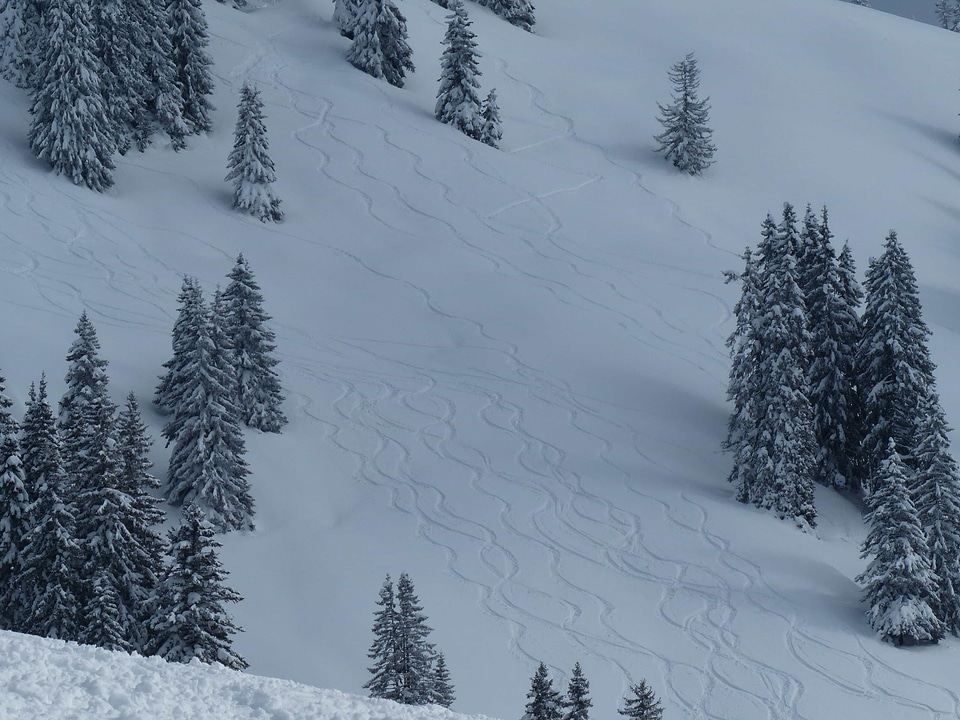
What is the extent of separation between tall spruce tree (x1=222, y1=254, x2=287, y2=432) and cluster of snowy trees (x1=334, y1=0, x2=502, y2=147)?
25337mm

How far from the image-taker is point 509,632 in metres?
31.0

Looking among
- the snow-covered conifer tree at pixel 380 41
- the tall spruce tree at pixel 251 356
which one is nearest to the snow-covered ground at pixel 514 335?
the tall spruce tree at pixel 251 356

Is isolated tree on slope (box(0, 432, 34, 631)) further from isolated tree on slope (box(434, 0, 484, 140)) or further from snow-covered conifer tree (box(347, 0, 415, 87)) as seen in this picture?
snow-covered conifer tree (box(347, 0, 415, 87))

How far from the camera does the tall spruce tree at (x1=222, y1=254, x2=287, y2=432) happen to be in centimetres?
3838

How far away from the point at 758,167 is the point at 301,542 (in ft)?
131

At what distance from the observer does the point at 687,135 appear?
6309 centimetres

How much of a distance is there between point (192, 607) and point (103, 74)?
36.9m

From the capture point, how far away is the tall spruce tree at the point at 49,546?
2484 cm

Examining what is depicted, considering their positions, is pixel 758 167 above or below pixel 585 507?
above

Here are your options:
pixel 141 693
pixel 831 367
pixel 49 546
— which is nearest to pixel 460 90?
pixel 831 367

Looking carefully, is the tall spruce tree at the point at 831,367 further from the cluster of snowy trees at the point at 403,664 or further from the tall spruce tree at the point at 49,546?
the tall spruce tree at the point at 49,546

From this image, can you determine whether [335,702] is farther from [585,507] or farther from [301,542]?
[585,507]

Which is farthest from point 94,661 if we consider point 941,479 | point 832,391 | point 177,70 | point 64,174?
point 177,70

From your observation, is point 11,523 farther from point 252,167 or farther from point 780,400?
point 252,167
